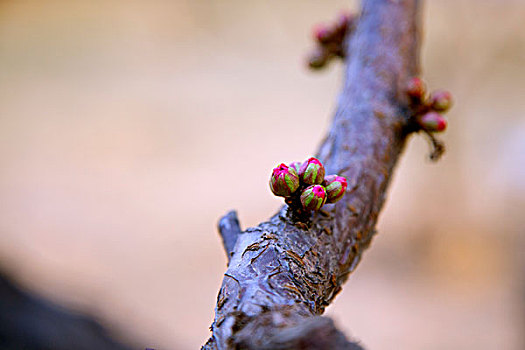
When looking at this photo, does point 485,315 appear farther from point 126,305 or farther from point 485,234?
point 126,305

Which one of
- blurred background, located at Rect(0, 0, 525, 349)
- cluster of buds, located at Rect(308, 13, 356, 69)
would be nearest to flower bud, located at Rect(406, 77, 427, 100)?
cluster of buds, located at Rect(308, 13, 356, 69)

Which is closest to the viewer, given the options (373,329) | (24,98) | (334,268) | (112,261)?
(334,268)

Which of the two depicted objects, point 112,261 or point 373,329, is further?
point 112,261

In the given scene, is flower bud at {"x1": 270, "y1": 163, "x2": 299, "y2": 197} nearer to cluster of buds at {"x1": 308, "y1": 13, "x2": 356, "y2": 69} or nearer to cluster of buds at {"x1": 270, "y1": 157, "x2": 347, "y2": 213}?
cluster of buds at {"x1": 270, "y1": 157, "x2": 347, "y2": 213}

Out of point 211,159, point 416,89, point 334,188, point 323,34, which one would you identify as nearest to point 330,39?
point 323,34

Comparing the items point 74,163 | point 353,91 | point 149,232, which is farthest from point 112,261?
point 353,91

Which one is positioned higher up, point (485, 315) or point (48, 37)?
point (48, 37)

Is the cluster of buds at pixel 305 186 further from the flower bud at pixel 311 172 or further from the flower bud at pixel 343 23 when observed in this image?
the flower bud at pixel 343 23

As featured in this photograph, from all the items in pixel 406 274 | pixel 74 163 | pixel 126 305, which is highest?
pixel 74 163
